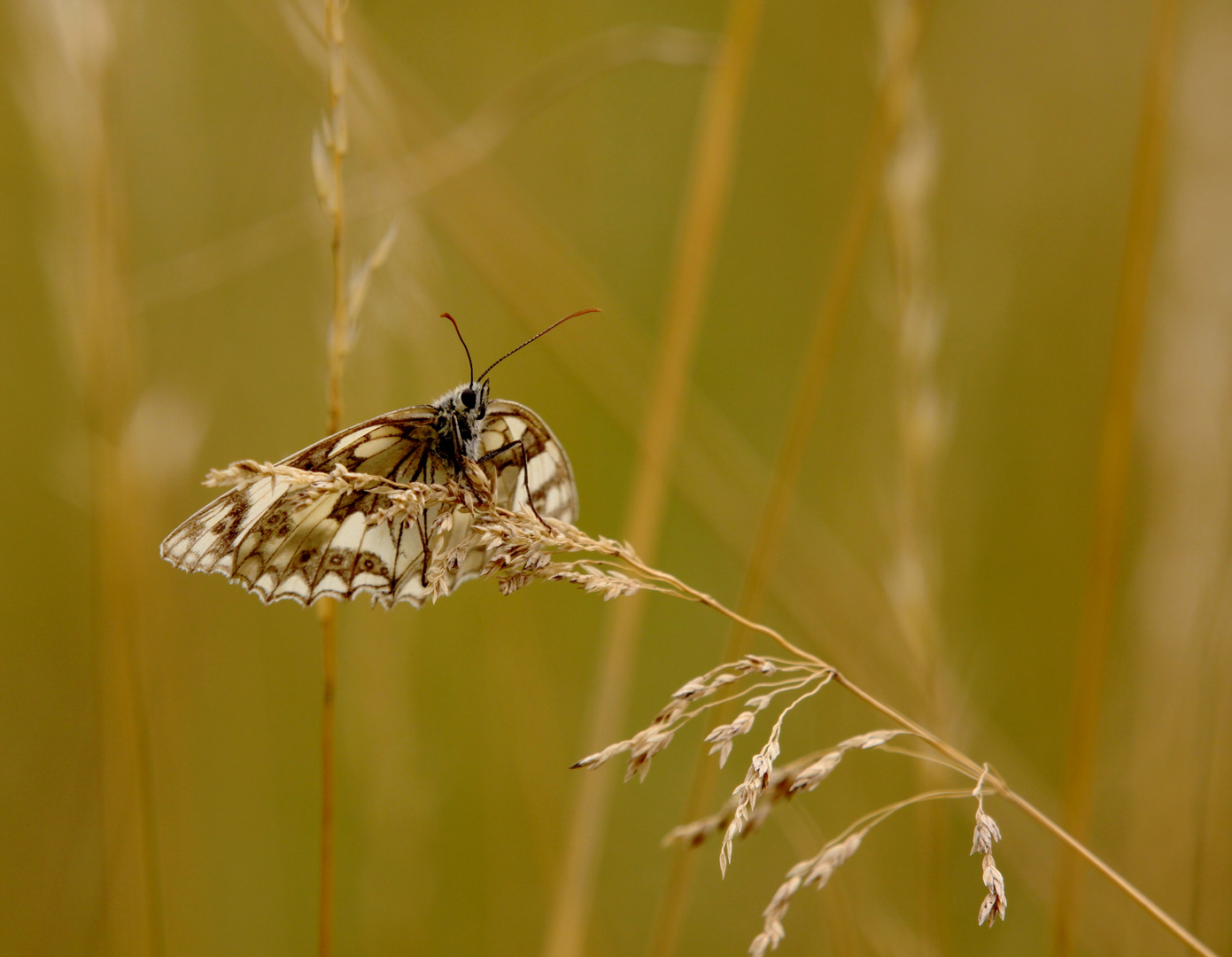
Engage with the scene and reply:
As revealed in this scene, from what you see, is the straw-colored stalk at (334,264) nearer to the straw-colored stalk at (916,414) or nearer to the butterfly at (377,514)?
the butterfly at (377,514)

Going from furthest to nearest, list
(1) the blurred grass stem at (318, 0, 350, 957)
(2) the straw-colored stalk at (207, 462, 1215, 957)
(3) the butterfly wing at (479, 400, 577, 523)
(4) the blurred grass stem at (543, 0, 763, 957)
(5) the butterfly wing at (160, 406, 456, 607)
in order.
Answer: (3) the butterfly wing at (479, 400, 577, 523), (4) the blurred grass stem at (543, 0, 763, 957), (5) the butterfly wing at (160, 406, 456, 607), (1) the blurred grass stem at (318, 0, 350, 957), (2) the straw-colored stalk at (207, 462, 1215, 957)

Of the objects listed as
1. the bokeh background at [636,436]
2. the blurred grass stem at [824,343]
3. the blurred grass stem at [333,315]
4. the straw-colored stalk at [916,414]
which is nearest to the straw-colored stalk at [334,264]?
the blurred grass stem at [333,315]

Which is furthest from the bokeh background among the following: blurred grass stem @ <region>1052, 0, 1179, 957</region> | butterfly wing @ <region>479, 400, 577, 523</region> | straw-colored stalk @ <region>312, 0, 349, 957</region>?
straw-colored stalk @ <region>312, 0, 349, 957</region>

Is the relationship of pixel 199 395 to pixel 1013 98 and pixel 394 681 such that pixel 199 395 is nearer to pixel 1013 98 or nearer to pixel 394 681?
pixel 394 681

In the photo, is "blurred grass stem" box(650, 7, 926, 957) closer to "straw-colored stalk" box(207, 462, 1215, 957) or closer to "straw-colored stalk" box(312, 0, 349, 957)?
"straw-colored stalk" box(207, 462, 1215, 957)

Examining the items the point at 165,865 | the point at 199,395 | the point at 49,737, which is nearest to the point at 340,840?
the point at 165,865

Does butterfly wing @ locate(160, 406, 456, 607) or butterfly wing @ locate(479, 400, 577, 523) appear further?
butterfly wing @ locate(479, 400, 577, 523)
